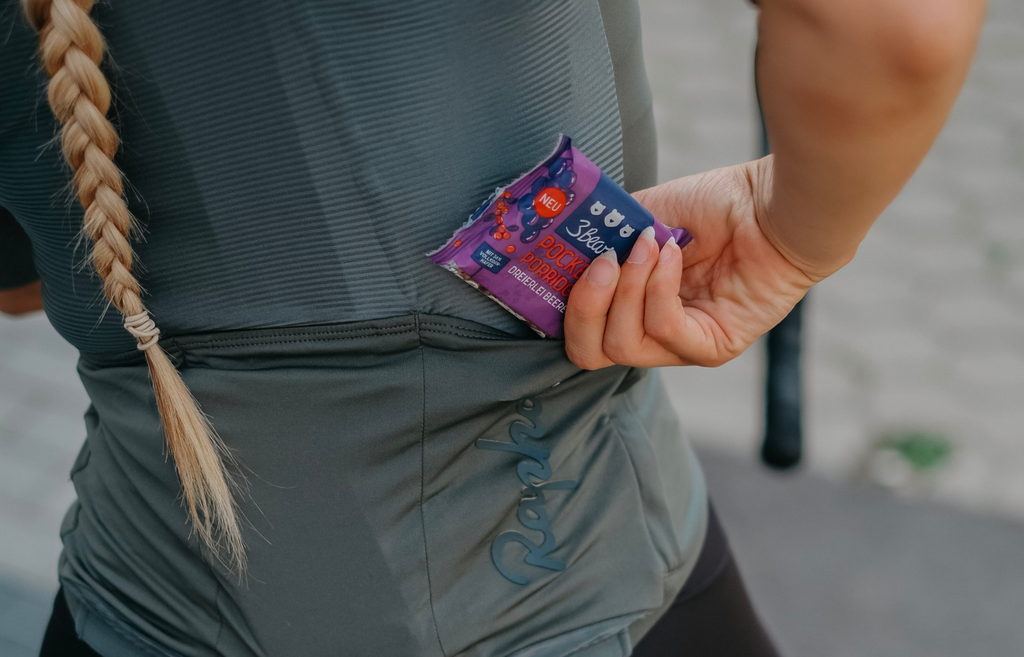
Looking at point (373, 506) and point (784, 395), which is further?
point (784, 395)

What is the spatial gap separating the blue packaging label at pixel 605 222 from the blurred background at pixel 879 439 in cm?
154

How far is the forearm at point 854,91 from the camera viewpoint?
0.53 meters

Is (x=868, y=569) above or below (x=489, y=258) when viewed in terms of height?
below

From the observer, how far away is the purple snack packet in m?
0.66

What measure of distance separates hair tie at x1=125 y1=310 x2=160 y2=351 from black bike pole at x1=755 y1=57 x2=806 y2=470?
1.49 m

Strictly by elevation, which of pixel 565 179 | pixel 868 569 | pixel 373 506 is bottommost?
pixel 868 569

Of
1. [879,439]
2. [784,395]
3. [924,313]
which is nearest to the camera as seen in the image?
[784,395]

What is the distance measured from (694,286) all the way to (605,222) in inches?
6.2

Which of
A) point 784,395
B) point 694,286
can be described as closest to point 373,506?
point 694,286

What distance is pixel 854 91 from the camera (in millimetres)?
560

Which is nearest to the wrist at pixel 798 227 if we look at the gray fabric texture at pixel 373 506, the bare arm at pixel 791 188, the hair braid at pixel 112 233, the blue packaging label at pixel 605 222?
the bare arm at pixel 791 188

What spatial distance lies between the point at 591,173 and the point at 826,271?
0.79 feet

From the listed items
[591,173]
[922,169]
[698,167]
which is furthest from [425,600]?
[922,169]

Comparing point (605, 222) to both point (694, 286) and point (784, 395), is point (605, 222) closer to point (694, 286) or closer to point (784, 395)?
point (694, 286)
